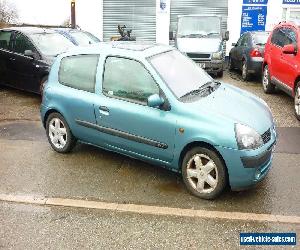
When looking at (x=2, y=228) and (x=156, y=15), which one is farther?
(x=156, y=15)

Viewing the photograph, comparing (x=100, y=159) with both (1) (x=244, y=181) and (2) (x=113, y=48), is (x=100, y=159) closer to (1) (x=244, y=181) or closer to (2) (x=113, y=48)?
(2) (x=113, y=48)

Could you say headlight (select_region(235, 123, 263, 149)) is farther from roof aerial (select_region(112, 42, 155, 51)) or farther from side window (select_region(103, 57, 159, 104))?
roof aerial (select_region(112, 42, 155, 51))

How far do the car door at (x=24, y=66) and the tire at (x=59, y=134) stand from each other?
3.25 meters

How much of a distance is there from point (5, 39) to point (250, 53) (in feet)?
21.1

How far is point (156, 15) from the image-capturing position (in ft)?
57.3

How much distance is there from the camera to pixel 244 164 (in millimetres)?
4527

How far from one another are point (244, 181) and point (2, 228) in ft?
8.79

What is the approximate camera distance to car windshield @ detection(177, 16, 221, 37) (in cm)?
1285

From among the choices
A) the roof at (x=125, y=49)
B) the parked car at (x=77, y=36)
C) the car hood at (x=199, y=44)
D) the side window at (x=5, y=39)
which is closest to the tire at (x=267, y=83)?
the car hood at (x=199, y=44)

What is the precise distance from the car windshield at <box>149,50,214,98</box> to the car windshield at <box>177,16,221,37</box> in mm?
7171

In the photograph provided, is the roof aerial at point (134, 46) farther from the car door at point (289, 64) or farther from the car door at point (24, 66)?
the car door at point (24, 66)

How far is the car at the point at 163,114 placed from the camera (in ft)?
15.2

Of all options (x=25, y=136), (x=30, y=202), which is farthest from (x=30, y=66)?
(x=30, y=202)

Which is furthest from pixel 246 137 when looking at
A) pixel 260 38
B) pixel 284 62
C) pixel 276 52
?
pixel 260 38
